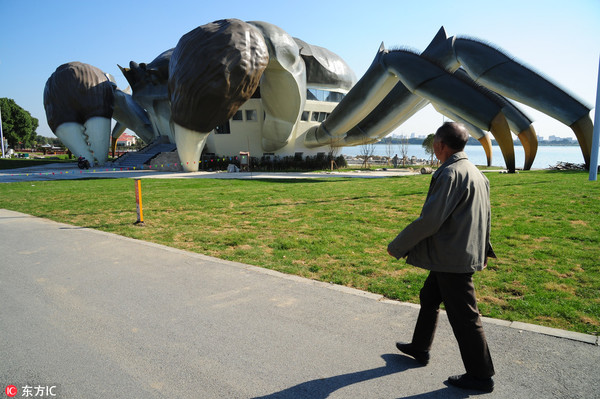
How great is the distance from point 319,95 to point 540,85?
63.6ft

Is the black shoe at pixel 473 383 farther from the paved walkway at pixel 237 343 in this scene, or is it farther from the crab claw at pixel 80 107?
the crab claw at pixel 80 107

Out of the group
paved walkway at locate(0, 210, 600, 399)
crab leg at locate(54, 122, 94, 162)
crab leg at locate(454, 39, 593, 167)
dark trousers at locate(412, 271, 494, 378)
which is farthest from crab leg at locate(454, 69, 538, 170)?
crab leg at locate(54, 122, 94, 162)

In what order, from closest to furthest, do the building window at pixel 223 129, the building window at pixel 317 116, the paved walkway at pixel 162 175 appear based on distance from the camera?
the paved walkway at pixel 162 175
the building window at pixel 223 129
the building window at pixel 317 116

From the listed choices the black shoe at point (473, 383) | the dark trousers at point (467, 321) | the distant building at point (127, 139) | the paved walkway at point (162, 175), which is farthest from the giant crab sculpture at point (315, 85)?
the distant building at point (127, 139)

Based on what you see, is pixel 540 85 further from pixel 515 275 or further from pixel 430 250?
pixel 430 250

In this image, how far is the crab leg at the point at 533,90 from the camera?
555 inches

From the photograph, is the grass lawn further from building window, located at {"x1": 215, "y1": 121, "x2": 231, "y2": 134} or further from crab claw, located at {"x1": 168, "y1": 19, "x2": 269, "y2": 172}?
building window, located at {"x1": 215, "y1": 121, "x2": 231, "y2": 134}

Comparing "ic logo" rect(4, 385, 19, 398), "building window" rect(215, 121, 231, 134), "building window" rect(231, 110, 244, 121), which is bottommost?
"ic logo" rect(4, 385, 19, 398)

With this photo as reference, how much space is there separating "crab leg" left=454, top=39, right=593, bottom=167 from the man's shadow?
14836mm

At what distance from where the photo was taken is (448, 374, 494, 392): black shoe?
102 inches

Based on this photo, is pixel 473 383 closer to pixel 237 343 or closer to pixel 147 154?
pixel 237 343

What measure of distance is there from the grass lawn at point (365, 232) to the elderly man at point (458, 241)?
1263mm

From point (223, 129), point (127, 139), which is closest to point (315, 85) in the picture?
point (223, 129)

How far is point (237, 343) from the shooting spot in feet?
10.5
